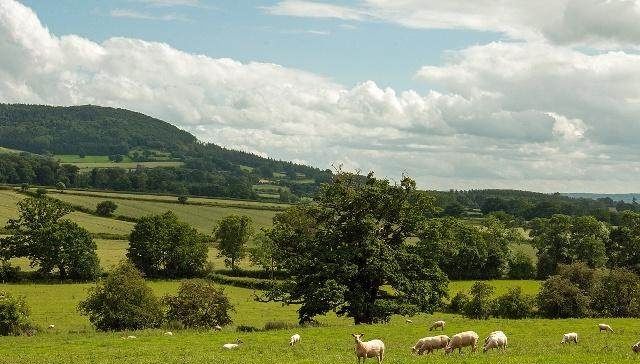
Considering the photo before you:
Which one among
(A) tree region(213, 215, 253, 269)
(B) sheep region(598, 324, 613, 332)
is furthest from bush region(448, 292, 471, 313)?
(A) tree region(213, 215, 253, 269)

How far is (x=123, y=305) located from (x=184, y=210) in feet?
384

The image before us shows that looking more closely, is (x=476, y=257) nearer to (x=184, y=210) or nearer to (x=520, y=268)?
(x=520, y=268)

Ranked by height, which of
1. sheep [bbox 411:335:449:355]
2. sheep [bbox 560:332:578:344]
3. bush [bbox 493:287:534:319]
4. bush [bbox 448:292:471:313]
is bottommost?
bush [bbox 448:292:471:313]

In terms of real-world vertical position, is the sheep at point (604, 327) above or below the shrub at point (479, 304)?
above

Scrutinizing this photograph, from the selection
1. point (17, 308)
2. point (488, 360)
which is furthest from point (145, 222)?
point (488, 360)

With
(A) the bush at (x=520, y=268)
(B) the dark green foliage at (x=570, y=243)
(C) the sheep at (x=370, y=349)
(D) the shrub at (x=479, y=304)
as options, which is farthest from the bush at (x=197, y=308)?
(B) the dark green foliage at (x=570, y=243)

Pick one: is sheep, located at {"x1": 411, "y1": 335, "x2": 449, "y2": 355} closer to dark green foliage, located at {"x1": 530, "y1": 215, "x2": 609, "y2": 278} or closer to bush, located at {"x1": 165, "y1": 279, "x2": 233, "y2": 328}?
bush, located at {"x1": 165, "y1": 279, "x2": 233, "y2": 328}

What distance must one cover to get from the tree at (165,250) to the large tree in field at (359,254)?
49705 millimetres

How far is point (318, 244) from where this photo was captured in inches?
2053

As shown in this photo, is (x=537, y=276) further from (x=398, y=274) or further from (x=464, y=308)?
(x=398, y=274)

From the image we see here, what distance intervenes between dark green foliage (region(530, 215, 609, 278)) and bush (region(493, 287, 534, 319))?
43329mm

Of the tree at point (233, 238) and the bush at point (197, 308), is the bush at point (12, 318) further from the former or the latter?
the tree at point (233, 238)

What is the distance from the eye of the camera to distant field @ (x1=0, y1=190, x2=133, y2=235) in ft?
416

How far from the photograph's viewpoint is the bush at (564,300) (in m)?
66.9
